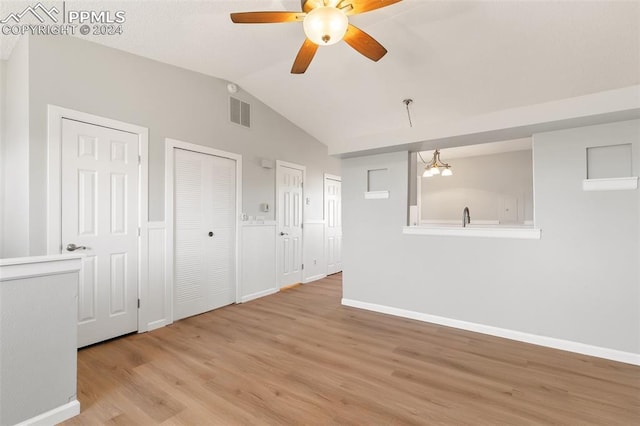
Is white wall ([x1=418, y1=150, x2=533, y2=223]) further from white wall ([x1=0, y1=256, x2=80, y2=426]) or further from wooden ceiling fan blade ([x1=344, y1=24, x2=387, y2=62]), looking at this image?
white wall ([x1=0, y1=256, x2=80, y2=426])

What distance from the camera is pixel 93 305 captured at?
9.38 feet

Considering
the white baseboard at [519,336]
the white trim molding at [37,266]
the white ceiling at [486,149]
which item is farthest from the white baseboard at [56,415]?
the white ceiling at [486,149]

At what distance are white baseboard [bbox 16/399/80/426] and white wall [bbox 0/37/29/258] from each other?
1410mm

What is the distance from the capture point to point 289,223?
A: 5.22 meters

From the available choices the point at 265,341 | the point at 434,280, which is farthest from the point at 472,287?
the point at 265,341

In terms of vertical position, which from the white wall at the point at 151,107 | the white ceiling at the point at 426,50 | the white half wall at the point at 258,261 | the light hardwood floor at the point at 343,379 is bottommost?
the light hardwood floor at the point at 343,379

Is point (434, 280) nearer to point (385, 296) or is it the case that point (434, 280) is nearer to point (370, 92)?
point (385, 296)

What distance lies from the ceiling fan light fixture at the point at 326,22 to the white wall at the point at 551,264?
6.51ft

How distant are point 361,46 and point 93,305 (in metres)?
3.45

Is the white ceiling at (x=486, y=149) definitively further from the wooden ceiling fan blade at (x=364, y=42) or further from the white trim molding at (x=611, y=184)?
the wooden ceiling fan blade at (x=364, y=42)

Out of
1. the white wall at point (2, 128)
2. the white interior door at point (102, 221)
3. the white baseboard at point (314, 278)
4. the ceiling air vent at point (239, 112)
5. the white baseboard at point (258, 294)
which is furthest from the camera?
the white baseboard at point (314, 278)

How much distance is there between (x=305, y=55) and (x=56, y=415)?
3.06 meters

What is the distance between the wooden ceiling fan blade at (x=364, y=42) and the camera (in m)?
2.19

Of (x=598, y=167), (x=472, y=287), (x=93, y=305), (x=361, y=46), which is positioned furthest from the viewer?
(x=472, y=287)
